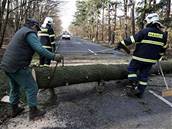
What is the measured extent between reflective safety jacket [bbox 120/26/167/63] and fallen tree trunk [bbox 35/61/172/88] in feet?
4.47

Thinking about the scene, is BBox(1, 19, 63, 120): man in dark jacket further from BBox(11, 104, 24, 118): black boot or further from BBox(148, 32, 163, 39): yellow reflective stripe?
BBox(148, 32, 163, 39): yellow reflective stripe

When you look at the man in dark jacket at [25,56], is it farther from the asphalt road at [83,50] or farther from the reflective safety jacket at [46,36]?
the asphalt road at [83,50]

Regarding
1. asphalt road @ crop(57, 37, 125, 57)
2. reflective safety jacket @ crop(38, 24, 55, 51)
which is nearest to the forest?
asphalt road @ crop(57, 37, 125, 57)

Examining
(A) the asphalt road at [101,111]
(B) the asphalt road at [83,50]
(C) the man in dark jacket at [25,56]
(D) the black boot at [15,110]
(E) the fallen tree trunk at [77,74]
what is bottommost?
(B) the asphalt road at [83,50]

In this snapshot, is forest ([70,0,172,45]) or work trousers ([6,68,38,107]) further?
forest ([70,0,172,45])

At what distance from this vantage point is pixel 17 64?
23.2ft

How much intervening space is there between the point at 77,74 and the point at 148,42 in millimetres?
2050

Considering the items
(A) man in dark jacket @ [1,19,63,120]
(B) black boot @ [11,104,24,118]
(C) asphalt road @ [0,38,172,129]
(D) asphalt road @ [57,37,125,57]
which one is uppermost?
(A) man in dark jacket @ [1,19,63,120]

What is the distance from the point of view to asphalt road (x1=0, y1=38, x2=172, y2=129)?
Answer: 6801 millimetres

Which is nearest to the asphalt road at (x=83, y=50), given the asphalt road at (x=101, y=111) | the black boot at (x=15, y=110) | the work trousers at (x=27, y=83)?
the asphalt road at (x=101, y=111)

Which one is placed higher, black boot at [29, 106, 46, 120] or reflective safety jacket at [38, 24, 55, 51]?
reflective safety jacket at [38, 24, 55, 51]

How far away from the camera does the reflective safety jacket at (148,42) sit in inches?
350

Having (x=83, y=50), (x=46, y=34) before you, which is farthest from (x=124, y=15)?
(x=46, y=34)

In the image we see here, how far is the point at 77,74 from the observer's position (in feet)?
31.1
